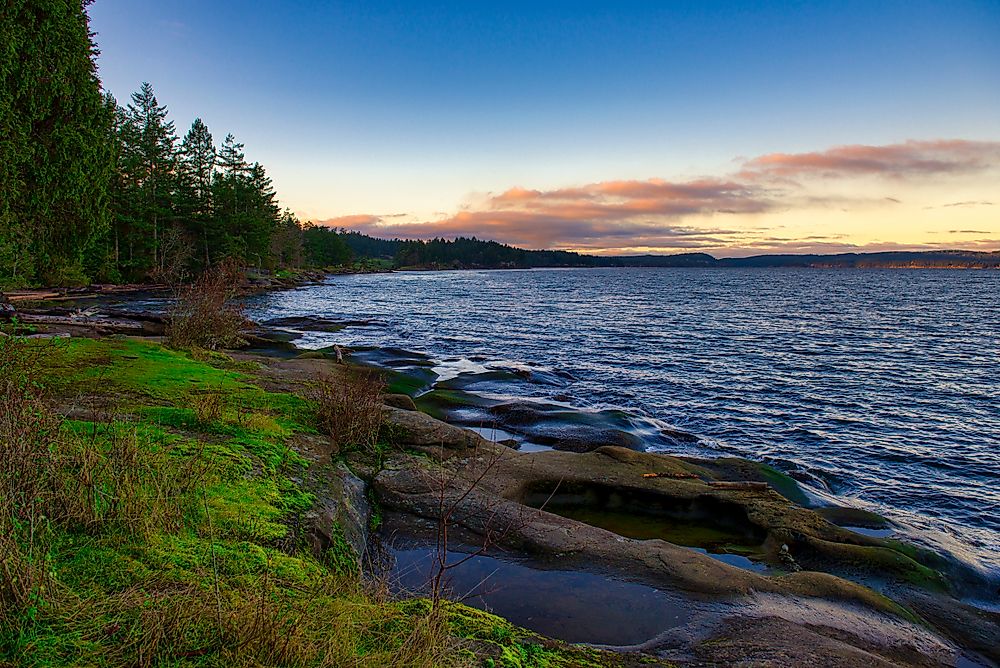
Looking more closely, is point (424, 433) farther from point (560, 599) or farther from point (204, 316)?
point (204, 316)

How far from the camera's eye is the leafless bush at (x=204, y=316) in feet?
60.5

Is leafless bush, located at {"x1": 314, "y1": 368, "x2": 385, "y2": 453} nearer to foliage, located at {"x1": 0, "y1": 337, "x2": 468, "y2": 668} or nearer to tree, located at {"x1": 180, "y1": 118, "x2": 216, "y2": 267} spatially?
foliage, located at {"x1": 0, "y1": 337, "x2": 468, "y2": 668}

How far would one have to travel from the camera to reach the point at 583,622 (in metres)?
6.29

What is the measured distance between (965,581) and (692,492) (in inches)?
162

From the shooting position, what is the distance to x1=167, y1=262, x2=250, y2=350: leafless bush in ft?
60.5

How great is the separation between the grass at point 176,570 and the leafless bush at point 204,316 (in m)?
11.1

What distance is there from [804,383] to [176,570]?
2372cm

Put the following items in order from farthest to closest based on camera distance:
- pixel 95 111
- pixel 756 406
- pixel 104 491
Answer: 1. pixel 756 406
2. pixel 95 111
3. pixel 104 491

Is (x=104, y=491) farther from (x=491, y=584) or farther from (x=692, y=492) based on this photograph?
(x=692, y=492)

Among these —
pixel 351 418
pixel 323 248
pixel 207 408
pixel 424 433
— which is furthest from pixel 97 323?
pixel 323 248

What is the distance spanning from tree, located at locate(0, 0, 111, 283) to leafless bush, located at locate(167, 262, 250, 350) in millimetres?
3327

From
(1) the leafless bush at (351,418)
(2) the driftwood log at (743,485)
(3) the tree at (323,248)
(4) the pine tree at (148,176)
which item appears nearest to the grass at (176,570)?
(1) the leafless bush at (351,418)

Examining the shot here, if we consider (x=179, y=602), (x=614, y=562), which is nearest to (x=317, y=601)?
(x=179, y=602)

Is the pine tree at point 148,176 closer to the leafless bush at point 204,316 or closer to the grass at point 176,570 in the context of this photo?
the leafless bush at point 204,316
